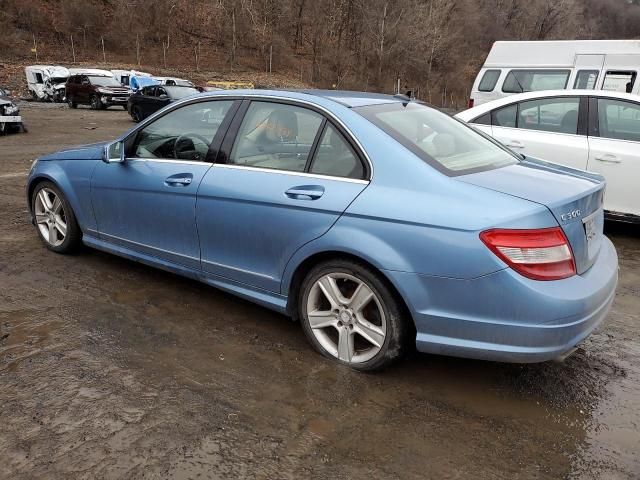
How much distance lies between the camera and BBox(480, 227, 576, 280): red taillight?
104 inches

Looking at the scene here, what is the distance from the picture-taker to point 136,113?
854 inches

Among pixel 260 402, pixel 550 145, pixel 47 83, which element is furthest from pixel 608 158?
pixel 47 83

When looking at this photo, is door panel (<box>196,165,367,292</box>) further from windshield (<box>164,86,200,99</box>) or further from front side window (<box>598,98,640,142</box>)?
windshield (<box>164,86,200,99</box>)

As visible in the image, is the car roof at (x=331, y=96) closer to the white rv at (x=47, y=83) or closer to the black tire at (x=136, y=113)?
the black tire at (x=136, y=113)

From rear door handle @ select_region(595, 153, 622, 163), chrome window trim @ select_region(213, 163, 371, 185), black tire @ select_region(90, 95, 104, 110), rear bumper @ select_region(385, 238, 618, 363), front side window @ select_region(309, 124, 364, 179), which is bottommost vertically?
black tire @ select_region(90, 95, 104, 110)

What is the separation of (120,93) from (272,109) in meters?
25.3

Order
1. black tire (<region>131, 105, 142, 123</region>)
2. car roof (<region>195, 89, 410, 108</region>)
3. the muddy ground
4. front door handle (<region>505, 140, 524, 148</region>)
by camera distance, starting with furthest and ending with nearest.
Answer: black tire (<region>131, 105, 142, 123</region>)
front door handle (<region>505, 140, 524, 148</region>)
car roof (<region>195, 89, 410, 108</region>)
the muddy ground

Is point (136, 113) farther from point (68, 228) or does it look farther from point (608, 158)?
point (608, 158)

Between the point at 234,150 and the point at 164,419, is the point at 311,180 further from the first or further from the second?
the point at 164,419

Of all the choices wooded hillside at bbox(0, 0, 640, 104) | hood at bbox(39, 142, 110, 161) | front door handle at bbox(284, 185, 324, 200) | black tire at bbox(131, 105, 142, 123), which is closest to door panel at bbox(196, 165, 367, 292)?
front door handle at bbox(284, 185, 324, 200)

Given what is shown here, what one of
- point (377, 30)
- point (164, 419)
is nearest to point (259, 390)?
point (164, 419)

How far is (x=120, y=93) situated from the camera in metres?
26.5

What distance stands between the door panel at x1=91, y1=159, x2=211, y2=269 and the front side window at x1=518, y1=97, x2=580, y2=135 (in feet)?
13.7

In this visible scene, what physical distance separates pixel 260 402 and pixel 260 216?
1.08 m
